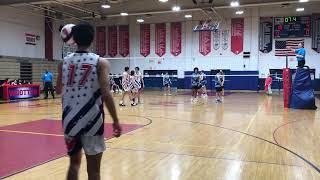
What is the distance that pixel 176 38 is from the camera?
26.3 meters

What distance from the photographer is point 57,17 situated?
81.3 ft

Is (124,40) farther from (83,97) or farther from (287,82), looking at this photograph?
(83,97)

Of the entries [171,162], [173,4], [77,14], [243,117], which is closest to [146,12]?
[173,4]

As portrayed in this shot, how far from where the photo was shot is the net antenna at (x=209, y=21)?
78.8 ft

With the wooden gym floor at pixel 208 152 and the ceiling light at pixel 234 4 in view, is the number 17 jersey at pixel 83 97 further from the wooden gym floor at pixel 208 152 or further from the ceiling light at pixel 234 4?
the ceiling light at pixel 234 4

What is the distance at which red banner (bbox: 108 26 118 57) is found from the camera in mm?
27859

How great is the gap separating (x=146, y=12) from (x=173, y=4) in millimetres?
1816

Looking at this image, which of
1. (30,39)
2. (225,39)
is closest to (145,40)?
(225,39)

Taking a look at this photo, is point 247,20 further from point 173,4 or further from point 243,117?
point 243,117

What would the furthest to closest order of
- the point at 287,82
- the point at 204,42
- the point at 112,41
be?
the point at 112,41
the point at 204,42
the point at 287,82

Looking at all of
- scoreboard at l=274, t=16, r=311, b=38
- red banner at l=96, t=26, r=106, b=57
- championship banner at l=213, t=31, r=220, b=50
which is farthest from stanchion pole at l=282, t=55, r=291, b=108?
red banner at l=96, t=26, r=106, b=57

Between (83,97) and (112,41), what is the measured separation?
2573 centimetres

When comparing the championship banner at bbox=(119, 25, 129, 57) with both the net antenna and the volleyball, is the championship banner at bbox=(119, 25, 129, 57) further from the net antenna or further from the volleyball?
the volleyball

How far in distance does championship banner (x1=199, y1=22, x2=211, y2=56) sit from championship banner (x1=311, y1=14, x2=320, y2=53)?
21.4 ft
